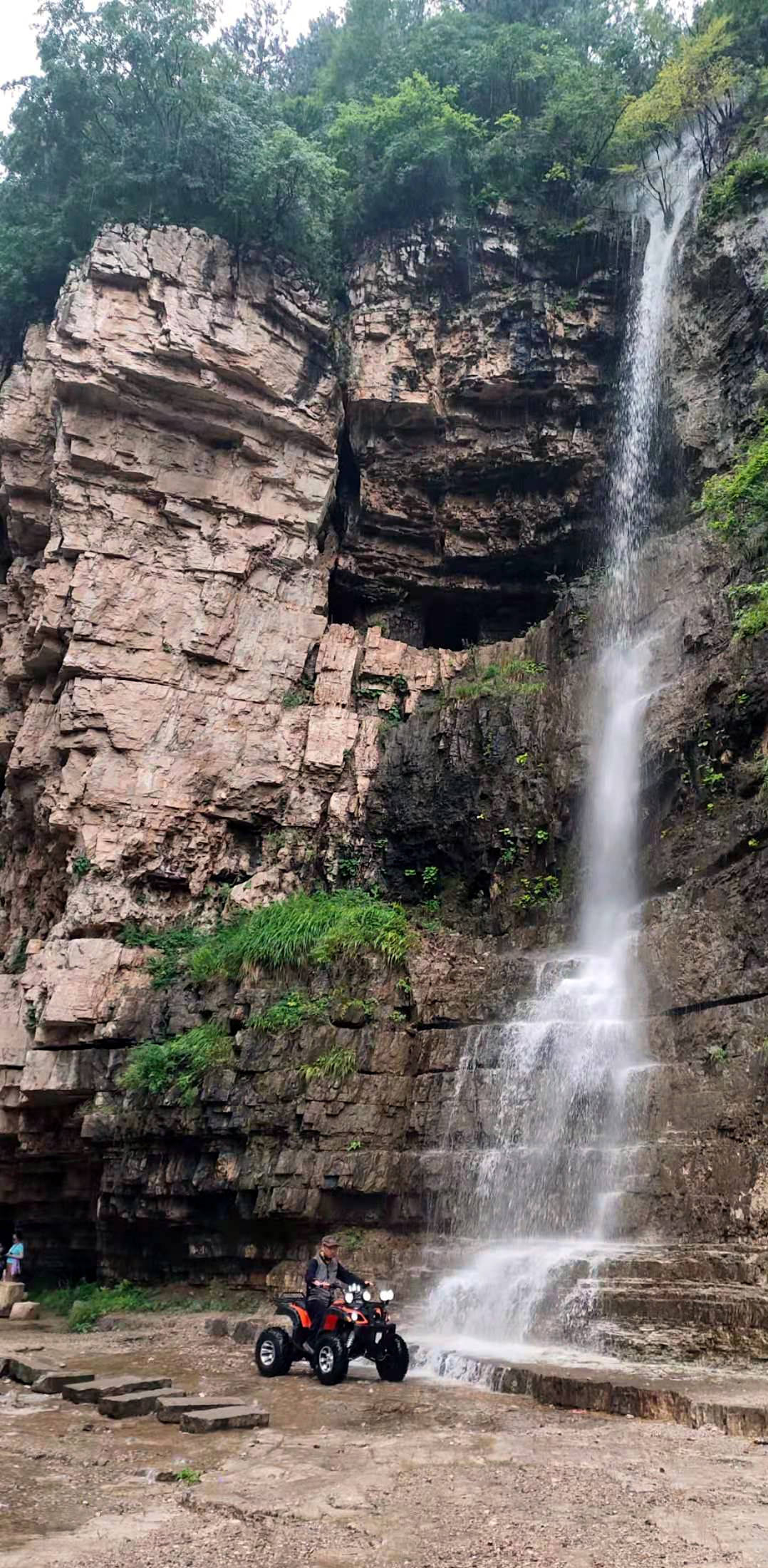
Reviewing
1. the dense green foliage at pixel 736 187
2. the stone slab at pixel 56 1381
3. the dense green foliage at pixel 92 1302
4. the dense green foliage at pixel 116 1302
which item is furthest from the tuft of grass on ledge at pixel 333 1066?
the dense green foliage at pixel 736 187

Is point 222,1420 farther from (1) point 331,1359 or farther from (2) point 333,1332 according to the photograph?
(2) point 333,1332

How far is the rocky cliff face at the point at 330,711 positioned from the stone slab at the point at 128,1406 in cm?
593

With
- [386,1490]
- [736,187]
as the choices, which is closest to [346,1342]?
[386,1490]

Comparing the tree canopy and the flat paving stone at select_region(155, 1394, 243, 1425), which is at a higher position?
the tree canopy

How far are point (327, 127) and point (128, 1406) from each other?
28796 millimetres

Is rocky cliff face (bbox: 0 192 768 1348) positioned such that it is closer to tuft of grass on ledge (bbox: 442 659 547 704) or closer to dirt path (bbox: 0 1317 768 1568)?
tuft of grass on ledge (bbox: 442 659 547 704)

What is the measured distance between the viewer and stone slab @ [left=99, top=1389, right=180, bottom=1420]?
26.4 feet

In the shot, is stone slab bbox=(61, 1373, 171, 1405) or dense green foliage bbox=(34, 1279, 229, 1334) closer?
stone slab bbox=(61, 1373, 171, 1405)

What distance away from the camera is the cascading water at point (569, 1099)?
37.4 ft

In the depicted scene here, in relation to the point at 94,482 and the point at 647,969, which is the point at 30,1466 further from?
the point at 94,482

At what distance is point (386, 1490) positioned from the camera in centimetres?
601

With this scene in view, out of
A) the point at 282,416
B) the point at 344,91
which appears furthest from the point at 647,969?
the point at 344,91

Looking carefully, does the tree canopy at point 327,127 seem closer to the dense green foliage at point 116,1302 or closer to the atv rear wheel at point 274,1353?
the dense green foliage at point 116,1302

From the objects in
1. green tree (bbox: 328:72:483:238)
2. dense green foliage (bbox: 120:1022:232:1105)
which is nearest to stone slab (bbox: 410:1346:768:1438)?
dense green foliage (bbox: 120:1022:232:1105)
